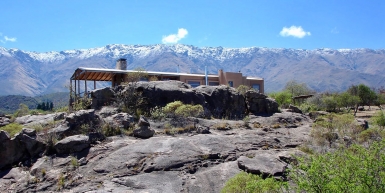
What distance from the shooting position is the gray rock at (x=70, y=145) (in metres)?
12.1

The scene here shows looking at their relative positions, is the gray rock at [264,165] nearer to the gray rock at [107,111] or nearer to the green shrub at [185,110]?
the green shrub at [185,110]

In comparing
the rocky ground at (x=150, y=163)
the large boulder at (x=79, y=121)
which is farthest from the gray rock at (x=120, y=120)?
the rocky ground at (x=150, y=163)

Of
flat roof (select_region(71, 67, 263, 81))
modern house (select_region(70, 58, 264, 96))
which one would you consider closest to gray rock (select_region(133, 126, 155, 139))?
modern house (select_region(70, 58, 264, 96))

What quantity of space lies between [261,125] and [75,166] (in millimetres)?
10029

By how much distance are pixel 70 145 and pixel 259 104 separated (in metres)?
12.6

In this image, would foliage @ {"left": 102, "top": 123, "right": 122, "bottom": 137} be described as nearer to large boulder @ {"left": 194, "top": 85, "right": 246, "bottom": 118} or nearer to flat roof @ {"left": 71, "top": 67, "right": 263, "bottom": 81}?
large boulder @ {"left": 194, "top": 85, "right": 246, "bottom": 118}

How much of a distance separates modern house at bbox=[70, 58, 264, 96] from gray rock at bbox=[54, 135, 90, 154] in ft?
36.4

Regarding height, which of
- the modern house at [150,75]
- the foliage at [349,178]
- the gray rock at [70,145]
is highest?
the modern house at [150,75]

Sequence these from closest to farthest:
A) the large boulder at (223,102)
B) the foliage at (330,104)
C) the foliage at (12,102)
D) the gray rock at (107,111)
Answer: the gray rock at (107,111), the large boulder at (223,102), the foliage at (330,104), the foliage at (12,102)

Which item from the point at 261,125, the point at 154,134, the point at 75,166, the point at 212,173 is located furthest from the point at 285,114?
the point at 75,166

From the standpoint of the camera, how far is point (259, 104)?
830 inches

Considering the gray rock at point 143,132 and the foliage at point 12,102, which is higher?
the gray rock at point 143,132

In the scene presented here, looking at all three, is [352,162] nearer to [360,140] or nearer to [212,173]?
[212,173]

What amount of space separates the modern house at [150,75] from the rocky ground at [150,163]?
10801 mm
